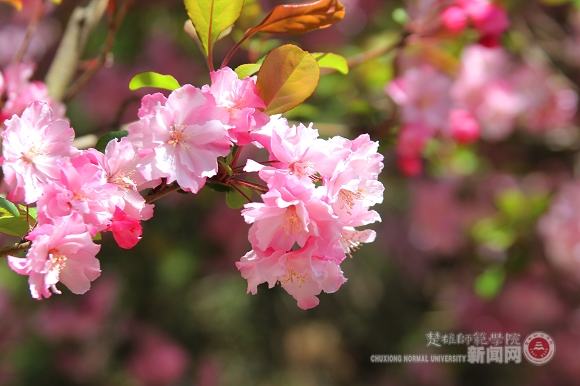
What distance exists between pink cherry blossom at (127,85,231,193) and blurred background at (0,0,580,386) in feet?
3.27

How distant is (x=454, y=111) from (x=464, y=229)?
2.63ft

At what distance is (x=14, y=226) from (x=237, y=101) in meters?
0.22

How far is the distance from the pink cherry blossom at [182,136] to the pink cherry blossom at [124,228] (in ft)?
0.15

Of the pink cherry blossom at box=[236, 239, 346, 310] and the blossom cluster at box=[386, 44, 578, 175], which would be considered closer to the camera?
the pink cherry blossom at box=[236, 239, 346, 310]

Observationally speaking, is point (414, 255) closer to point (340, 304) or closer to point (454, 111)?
point (340, 304)

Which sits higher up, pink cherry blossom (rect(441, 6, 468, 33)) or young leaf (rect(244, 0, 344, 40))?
young leaf (rect(244, 0, 344, 40))

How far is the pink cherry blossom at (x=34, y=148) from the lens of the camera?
1.57ft

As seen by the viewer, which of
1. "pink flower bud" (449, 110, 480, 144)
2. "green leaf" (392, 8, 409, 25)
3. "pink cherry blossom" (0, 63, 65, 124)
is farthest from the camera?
"pink flower bud" (449, 110, 480, 144)

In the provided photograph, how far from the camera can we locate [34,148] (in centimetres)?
49

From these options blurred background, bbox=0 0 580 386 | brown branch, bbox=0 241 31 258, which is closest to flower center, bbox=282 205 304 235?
brown branch, bbox=0 241 31 258

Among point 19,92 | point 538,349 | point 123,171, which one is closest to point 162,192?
point 123,171

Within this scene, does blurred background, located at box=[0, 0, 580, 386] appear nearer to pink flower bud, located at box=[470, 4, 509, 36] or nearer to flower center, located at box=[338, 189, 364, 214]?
pink flower bud, located at box=[470, 4, 509, 36]

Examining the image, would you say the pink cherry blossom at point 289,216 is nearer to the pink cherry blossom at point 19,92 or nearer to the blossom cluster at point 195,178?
the blossom cluster at point 195,178

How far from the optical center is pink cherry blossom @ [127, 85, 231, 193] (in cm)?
47
